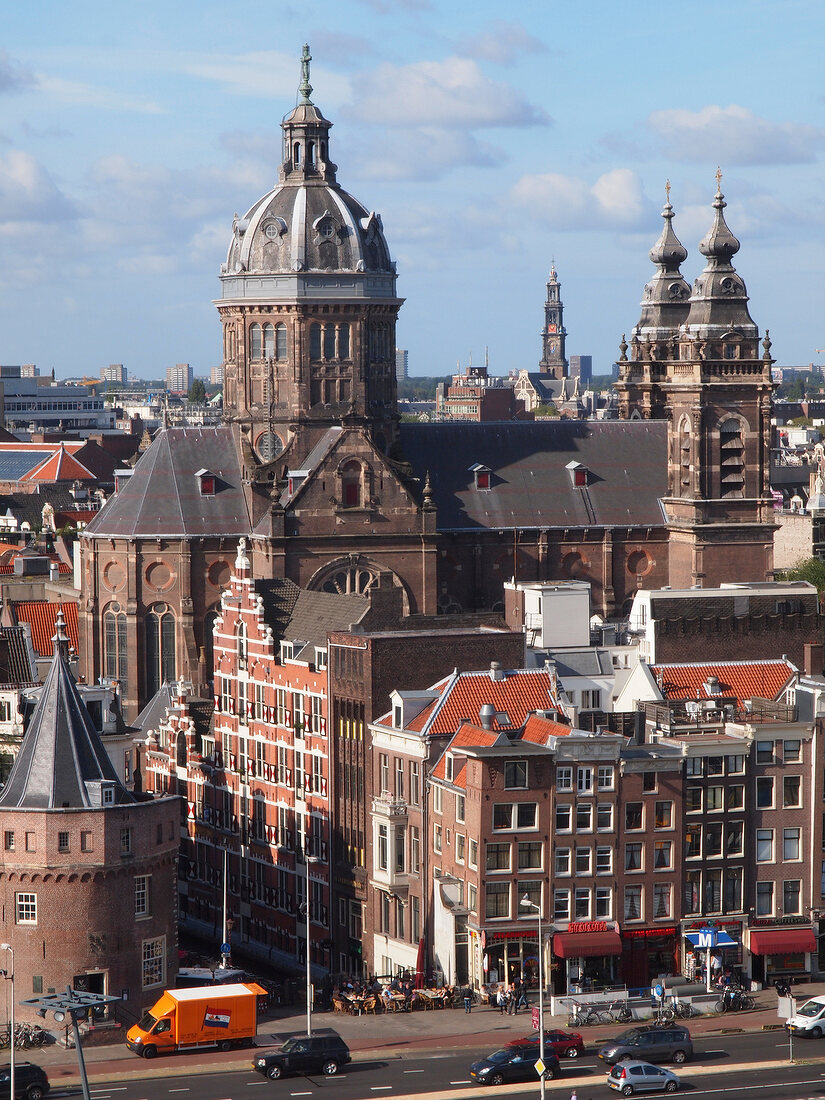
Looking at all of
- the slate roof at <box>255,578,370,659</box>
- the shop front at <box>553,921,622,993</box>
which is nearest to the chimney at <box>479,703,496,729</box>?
the shop front at <box>553,921,622,993</box>

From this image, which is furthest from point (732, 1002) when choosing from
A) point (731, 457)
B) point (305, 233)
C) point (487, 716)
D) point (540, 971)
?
point (305, 233)

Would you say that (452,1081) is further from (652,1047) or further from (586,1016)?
(586,1016)

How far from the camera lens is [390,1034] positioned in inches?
4016

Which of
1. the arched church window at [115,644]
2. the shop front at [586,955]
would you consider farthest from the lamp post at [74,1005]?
the arched church window at [115,644]

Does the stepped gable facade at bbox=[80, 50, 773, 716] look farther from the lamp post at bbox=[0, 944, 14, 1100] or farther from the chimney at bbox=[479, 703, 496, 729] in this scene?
the lamp post at bbox=[0, 944, 14, 1100]

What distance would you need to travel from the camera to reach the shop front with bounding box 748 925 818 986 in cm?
11056

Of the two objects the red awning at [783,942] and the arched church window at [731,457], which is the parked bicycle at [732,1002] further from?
the arched church window at [731,457]

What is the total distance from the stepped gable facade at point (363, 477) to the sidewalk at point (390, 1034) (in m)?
48.3

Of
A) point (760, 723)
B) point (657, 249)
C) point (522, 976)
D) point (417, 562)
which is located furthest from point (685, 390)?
point (522, 976)

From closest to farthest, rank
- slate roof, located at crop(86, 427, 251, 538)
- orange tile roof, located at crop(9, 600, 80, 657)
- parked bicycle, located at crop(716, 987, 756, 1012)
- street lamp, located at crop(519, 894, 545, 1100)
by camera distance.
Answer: street lamp, located at crop(519, 894, 545, 1100) < parked bicycle, located at crop(716, 987, 756, 1012) < slate roof, located at crop(86, 427, 251, 538) < orange tile roof, located at crop(9, 600, 80, 657)

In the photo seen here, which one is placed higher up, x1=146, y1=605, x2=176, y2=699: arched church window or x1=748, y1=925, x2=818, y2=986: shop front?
x1=146, y1=605, x2=176, y2=699: arched church window

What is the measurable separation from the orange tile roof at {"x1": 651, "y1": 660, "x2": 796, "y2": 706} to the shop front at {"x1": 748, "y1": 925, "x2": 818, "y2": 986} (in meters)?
12.2

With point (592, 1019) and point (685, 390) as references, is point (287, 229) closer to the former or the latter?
point (685, 390)

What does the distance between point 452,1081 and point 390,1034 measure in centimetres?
957
